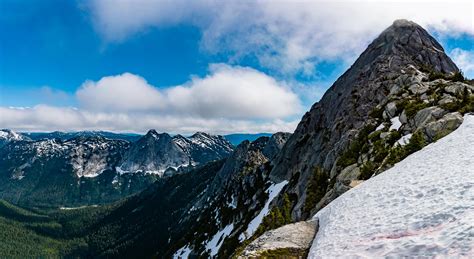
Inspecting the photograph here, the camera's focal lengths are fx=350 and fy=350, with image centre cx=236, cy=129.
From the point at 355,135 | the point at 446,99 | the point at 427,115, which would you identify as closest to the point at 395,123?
the point at 446,99

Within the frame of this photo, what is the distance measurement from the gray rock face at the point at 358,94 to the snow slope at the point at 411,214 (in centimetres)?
3033

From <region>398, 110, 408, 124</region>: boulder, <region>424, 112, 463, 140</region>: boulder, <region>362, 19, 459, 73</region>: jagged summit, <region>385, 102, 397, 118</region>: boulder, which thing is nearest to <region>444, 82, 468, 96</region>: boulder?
<region>398, 110, 408, 124</region>: boulder

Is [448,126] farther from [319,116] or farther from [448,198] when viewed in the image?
[319,116]

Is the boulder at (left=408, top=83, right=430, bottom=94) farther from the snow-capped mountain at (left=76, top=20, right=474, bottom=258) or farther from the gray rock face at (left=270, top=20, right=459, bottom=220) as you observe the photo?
the gray rock face at (left=270, top=20, right=459, bottom=220)

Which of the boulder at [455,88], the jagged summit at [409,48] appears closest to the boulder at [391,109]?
the boulder at [455,88]

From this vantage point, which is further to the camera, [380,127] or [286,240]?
[380,127]

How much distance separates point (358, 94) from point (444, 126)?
41.9 meters

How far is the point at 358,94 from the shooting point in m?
74.4

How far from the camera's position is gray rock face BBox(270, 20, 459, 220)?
66250 mm

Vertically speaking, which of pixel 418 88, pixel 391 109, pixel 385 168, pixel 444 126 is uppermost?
pixel 418 88

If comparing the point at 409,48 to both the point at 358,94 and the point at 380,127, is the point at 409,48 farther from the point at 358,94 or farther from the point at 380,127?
the point at 380,127

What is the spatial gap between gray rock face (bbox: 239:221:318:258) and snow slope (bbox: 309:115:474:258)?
922mm

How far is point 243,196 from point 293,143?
35006mm

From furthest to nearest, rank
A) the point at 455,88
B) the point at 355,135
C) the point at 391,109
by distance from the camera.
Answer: the point at 355,135 → the point at 391,109 → the point at 455,88
